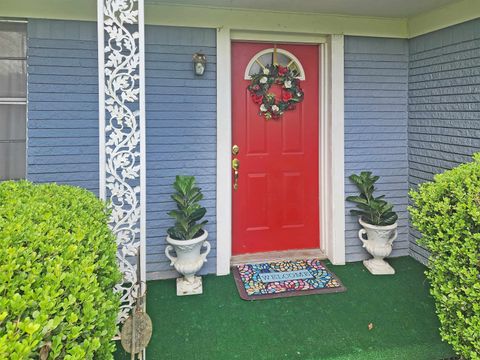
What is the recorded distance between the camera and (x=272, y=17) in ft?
10.9

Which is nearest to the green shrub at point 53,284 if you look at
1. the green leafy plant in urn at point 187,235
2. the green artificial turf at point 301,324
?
the green artificial turf at point 301,324

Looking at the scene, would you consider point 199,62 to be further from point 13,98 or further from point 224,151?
point 13,98

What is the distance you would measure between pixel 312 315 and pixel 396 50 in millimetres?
2543

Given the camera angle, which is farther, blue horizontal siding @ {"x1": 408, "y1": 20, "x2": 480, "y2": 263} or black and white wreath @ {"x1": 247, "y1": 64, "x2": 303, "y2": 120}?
→ black and white wreath @ {"x1": 247, "y1": 64, "x2": 303, "y2": 120}

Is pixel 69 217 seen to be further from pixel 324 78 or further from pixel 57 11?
pixel 324 78

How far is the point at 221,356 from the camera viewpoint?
2.21m

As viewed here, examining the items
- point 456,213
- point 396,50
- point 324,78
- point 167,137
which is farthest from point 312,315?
point 396,50

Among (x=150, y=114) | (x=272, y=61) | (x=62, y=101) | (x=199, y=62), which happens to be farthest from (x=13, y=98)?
(x=272, y=61)

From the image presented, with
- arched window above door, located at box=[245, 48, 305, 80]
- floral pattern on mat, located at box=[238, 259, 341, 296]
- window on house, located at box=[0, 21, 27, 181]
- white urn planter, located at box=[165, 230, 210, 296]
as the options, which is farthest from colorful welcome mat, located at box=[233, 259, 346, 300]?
window on house, located at box=[0, 21, 27, 181]

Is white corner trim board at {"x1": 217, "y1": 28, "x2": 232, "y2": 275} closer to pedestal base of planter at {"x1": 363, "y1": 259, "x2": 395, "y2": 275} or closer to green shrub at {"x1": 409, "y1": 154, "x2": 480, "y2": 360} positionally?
pedestal base of planter at {"x1": 363, "y1": 259, "x2": 395, "y2": 275}

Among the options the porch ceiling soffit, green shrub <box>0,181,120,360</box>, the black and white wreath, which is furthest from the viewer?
the black and white wreath

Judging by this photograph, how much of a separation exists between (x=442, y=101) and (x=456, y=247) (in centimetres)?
206

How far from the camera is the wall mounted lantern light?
314cm

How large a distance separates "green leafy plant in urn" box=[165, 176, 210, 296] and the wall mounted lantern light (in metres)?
0.89
